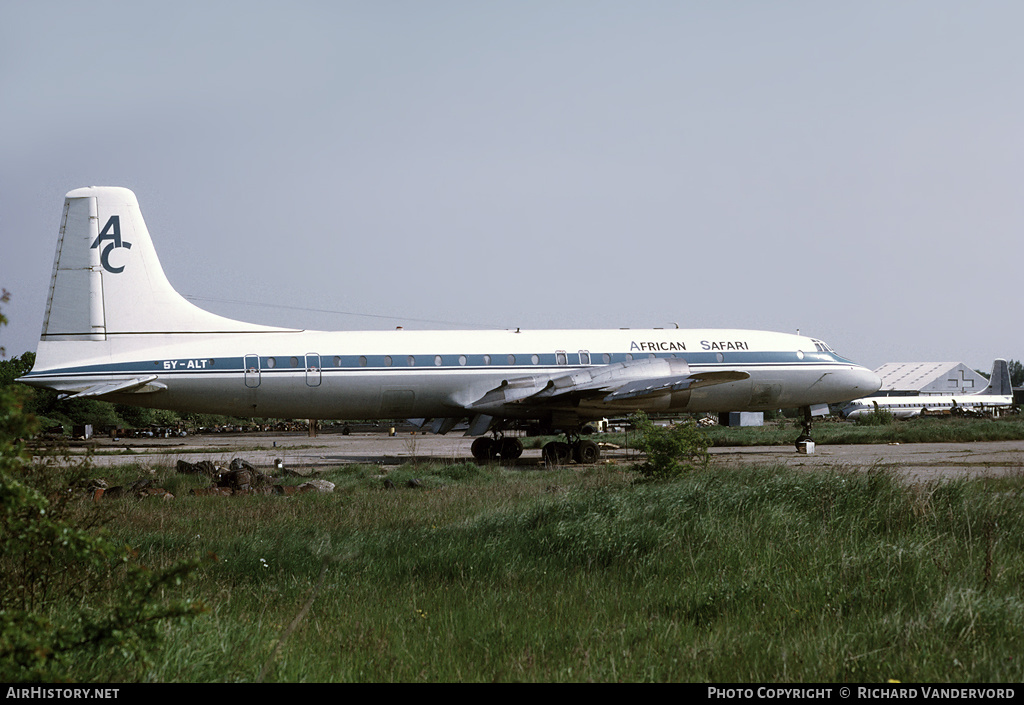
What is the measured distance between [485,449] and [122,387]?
11670 millimetres

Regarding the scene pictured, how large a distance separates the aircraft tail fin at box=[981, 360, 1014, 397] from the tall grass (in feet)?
290

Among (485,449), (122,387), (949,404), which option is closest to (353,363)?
(485,449)

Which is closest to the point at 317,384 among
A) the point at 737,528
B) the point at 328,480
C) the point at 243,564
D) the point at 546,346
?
the point at 328,480

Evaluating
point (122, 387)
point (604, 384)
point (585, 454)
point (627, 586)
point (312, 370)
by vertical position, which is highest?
point (312, 370)

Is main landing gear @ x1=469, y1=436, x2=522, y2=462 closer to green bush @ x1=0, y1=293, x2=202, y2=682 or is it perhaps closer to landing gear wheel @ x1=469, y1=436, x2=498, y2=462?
landing gear wheel @ x1=469, y1=436, x2=498, y2=462

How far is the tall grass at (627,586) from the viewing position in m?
4.81

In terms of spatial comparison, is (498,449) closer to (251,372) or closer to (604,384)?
(604,384)

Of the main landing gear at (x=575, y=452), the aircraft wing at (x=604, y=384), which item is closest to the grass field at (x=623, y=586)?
the aircraft wing at (x=604, y=384)

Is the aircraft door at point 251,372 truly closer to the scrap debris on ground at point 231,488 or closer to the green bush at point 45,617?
the scrap debris on ground at point 231,488

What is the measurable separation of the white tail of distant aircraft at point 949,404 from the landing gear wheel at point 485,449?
152ft

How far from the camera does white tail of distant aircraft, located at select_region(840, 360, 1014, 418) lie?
226 ft

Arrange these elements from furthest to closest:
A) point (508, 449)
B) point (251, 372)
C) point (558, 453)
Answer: point (508, 449), point (558, 453), point (251, 372)

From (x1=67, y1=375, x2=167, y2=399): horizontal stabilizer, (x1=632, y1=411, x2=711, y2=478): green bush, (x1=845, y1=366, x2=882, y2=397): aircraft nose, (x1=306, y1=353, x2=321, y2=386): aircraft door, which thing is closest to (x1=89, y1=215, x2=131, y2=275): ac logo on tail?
(x1=67, y1=375, x2=167, y2=399): horizontal stabilizer

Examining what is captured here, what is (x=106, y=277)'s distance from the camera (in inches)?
826
